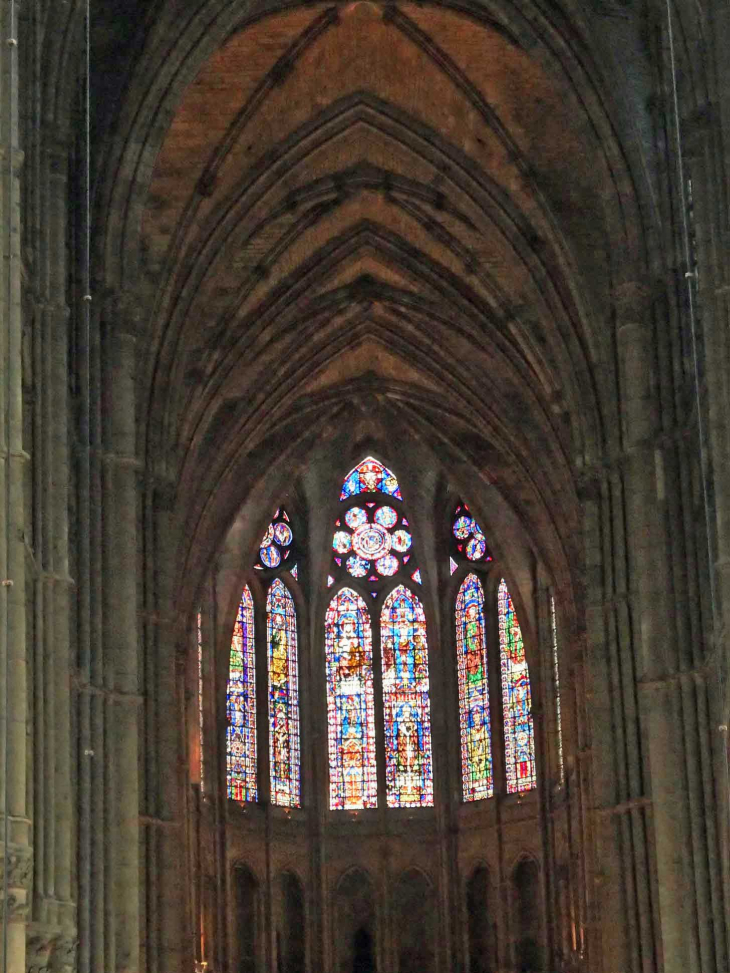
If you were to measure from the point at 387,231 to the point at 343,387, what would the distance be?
6.22 m

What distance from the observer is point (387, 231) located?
43.0 metres

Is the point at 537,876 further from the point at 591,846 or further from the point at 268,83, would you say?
the point at 268,83

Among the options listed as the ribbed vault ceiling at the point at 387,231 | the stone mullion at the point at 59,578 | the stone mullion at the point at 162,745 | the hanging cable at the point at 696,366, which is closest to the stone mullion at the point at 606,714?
the ribbed vault ceiling at the point at 387,231

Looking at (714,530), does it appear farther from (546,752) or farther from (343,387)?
(546,752)

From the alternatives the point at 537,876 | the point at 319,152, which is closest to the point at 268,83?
the point at 319,152

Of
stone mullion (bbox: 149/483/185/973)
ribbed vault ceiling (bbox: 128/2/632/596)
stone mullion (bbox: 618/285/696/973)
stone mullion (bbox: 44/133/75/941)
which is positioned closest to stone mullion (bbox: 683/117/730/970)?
stone mullion (bbox: 618/285/696/973)

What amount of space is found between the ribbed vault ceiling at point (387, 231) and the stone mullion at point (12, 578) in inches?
446

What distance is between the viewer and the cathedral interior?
27.5 m

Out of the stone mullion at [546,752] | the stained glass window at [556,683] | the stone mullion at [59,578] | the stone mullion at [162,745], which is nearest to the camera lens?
the stone mullion at [59,578]

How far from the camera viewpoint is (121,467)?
3259cm

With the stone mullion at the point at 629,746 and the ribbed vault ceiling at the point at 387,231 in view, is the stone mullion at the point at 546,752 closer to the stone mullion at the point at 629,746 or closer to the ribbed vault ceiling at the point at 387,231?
the ribbed vault ceiling at the point at 387,231

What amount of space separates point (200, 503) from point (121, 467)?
41.8ft

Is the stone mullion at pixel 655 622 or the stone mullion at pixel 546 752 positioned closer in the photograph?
the stone mullion at pixel 655 622

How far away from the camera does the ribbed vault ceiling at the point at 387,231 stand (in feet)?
122
